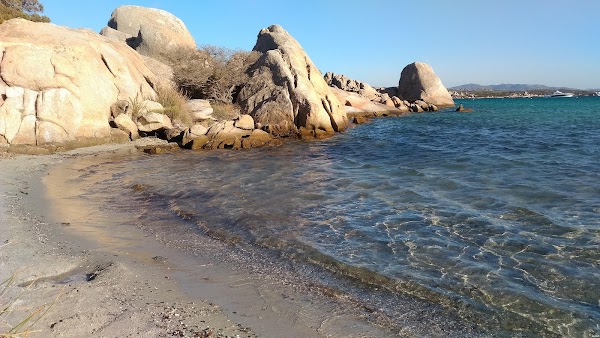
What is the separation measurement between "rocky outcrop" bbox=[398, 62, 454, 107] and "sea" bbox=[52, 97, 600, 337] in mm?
43317

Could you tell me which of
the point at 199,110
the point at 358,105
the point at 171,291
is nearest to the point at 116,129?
the point at 199,110

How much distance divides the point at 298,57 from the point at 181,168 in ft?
51.7

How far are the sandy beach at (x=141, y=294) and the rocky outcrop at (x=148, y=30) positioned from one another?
20.9 meters

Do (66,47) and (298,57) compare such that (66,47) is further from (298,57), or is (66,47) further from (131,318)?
(131,318)

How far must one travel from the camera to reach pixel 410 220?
25.5 ft

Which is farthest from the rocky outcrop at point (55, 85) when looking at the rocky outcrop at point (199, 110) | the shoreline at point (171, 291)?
the shoreline at point (171, 291)

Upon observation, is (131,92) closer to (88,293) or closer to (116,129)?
(116,129)

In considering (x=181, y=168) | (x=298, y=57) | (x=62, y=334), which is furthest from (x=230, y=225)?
(x=298, y=57)

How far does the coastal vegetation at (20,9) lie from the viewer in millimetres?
21030

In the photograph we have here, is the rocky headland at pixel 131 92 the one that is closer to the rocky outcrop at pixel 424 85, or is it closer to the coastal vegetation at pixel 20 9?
the coastal vegetation at pixel 20 9

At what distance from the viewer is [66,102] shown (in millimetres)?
16375

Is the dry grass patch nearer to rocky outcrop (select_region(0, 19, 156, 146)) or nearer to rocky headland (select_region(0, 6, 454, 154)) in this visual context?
rocky headland (select_region(0, 6, 454, 154))

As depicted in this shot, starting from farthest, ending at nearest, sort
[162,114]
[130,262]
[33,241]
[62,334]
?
1. [162,114]
2. [33,241]
3. [130,262]
4. [62,334]

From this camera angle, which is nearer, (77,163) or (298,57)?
(77,163)
